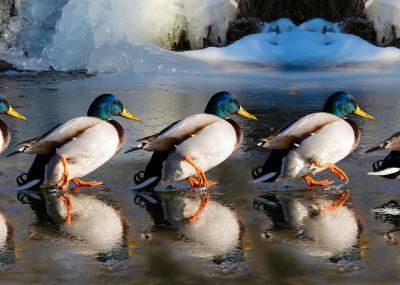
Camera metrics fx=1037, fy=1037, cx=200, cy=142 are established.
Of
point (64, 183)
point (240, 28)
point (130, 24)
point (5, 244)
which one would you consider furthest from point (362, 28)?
point (5, 244)

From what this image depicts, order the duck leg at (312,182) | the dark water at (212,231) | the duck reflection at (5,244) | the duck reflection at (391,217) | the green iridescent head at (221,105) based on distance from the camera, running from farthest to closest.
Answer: the green iridescent head at (221,105) → the duck leg at (312,182) → the duck reflection at (391,217) → the duck reflection at (5,244) → the dark water at (212,231)

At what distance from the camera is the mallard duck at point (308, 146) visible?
24.6 feet

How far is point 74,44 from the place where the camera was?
55.5 ft

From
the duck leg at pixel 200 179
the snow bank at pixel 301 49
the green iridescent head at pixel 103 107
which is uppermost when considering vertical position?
the green iridescent head at pixel 103 107

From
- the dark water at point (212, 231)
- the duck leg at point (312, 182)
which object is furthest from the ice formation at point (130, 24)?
the duck leg at point (312, 182)

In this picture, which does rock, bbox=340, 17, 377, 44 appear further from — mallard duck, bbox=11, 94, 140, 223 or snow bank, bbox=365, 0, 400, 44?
mallard duck, bbox=11, 94, 140, 223

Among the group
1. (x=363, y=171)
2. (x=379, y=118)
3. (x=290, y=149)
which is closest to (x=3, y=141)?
(x=290, y=149)

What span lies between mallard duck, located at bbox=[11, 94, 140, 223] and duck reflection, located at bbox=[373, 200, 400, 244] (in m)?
2.01

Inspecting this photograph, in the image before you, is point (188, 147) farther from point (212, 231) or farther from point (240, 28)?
point (240, 28)

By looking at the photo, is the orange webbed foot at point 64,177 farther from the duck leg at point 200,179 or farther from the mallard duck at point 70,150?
the duck leg at point 200,179

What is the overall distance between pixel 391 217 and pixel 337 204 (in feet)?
1.84

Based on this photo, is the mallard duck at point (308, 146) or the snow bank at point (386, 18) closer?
the mallard duck at point (308, 146)

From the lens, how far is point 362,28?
698 inches

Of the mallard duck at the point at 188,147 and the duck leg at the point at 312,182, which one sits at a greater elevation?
the mallard duck at the point at 188,147
